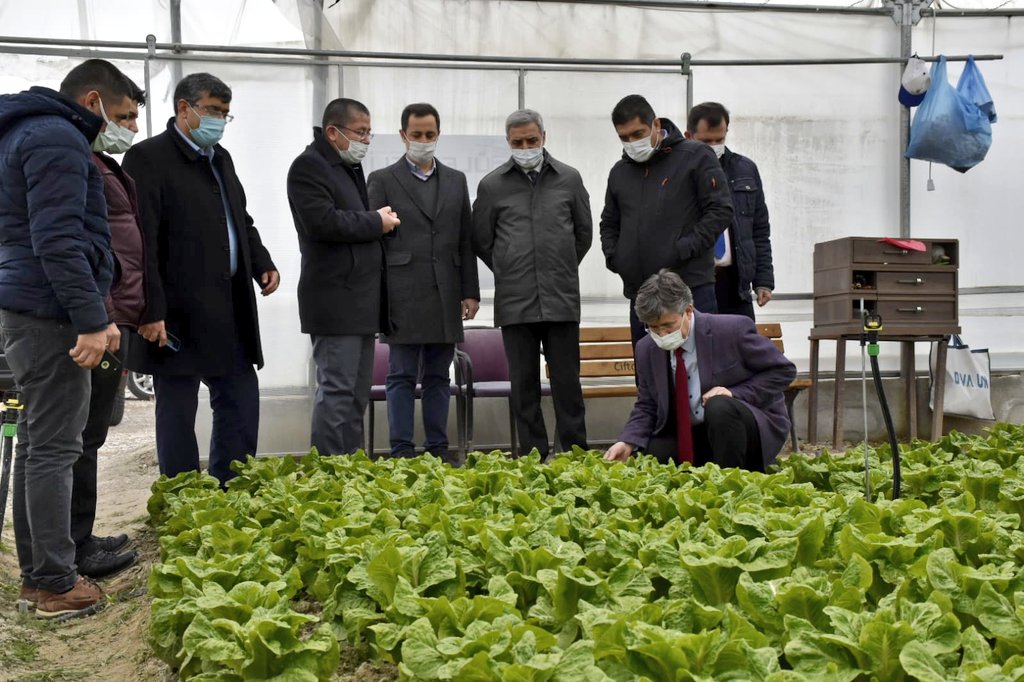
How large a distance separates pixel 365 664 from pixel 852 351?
6369 millimetres

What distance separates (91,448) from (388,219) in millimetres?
1906

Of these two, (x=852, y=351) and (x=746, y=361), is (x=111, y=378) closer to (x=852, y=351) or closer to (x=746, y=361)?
(x=746, y=361)

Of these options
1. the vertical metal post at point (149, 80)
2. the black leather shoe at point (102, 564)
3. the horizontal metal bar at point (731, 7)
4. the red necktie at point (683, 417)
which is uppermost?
the horizontal metal bar at point (731, 7)

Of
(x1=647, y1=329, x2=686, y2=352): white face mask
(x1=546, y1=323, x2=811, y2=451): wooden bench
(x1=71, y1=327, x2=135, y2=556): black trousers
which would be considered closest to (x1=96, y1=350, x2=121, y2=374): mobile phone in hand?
(x1=71, y1=327, x2=135, y2=556): black trousers

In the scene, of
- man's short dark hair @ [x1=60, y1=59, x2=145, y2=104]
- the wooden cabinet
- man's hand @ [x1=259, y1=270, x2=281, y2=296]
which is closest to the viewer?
man's short dark hair @ [x1=60, y1=59, x2=145, y2=104]

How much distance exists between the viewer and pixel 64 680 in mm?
3475

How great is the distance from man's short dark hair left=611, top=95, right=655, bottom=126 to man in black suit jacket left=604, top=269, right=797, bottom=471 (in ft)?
4.30

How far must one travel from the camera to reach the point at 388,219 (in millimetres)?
5793

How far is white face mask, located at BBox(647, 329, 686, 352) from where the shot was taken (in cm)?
514

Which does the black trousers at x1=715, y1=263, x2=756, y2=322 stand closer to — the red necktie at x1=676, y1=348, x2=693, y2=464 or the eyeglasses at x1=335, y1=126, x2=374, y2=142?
the red necktie at x1=676, y1=348, x2=693, y2=464

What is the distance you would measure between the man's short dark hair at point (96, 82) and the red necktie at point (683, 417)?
2.54 m

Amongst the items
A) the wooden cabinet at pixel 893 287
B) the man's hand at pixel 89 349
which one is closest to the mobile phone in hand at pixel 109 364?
the man's hand at pixel 89 349

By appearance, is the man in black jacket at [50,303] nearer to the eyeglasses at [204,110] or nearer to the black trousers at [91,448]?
the black trousers at [91,448]

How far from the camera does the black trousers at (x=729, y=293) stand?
6.69 meters
